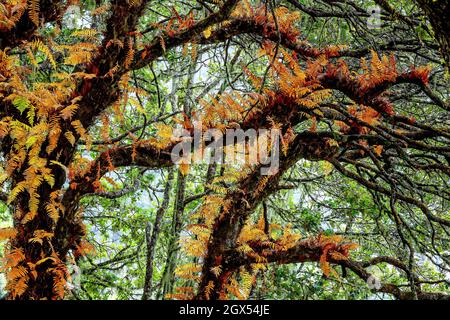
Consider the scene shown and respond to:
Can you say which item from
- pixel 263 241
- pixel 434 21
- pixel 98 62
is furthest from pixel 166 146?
pixel 434 21

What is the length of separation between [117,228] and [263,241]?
3.32 m

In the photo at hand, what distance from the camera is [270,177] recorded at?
13.3ft

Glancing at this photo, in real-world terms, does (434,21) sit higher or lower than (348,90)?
lower

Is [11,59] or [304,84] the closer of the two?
[11,59]

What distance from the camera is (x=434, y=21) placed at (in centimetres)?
205

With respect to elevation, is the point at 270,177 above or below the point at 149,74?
below

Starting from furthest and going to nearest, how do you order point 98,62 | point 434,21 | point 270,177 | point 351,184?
point 351,184 → point 270,177 → point 98,62 → point 434,21

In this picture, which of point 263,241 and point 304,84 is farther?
point 263,241

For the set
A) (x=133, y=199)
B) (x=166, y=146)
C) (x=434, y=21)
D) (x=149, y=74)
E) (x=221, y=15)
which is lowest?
(x=434, y=21)

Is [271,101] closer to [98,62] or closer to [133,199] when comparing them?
[98,62]

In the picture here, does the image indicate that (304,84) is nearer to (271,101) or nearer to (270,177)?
(271,101)

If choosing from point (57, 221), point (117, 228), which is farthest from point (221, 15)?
point (117, 228)

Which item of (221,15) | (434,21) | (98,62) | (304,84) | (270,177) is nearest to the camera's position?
(434,21)

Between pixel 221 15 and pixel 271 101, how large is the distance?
116 cm
